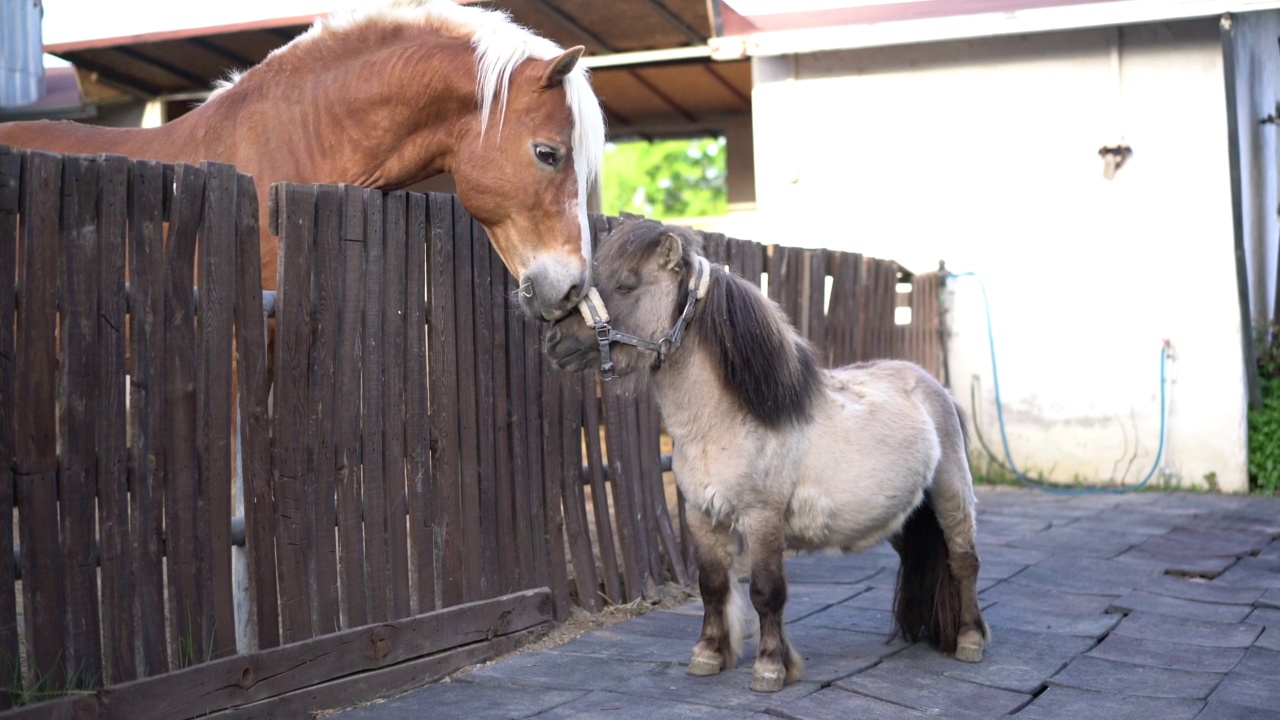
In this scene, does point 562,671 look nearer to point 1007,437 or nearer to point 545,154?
point 545,154

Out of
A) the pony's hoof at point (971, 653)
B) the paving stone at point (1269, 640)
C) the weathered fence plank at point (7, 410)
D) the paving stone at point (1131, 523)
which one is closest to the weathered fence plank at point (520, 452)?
the pony's hoof at point (971, 653)

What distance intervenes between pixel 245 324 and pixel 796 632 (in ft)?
8.29

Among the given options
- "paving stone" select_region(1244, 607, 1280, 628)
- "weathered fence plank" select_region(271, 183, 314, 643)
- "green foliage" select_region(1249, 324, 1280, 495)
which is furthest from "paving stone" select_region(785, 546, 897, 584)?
"green foliage" select_region(1249, 324, 1280, 495)

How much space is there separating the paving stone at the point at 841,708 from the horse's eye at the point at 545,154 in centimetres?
197

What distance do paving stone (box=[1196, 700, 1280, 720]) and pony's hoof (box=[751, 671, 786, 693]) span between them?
1.30m

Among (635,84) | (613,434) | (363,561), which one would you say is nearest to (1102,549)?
(613,434)

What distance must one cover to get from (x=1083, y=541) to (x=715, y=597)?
3650 mm

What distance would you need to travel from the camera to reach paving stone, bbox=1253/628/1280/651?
447 cm

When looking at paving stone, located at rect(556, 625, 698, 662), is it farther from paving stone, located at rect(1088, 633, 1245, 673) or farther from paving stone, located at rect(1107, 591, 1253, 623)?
paving stone, located at rect(1107, 591, 1253, 623)

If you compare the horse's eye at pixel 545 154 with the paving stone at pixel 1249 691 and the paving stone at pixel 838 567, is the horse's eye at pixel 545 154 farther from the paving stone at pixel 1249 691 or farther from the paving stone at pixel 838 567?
the paving stone at pixel 1249 691

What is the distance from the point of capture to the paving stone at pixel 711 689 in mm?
3627

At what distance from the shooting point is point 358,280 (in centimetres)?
392

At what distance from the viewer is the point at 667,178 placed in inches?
1790

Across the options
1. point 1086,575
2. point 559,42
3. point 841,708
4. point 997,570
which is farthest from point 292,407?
point 559,42
